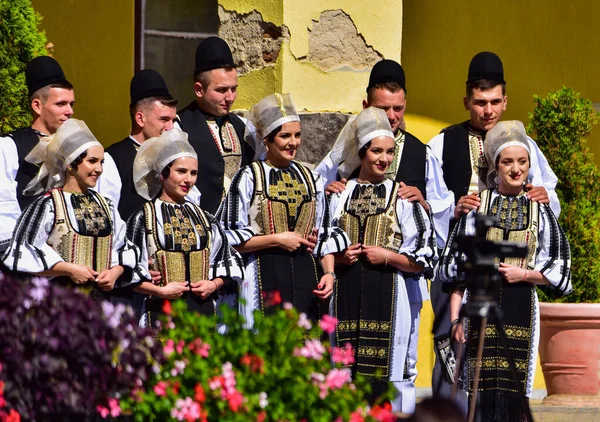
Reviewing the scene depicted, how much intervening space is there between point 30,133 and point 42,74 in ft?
1.14

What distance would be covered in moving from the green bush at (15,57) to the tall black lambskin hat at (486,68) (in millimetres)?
2366

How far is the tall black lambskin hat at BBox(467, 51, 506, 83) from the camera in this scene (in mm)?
7738

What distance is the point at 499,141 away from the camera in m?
7.25

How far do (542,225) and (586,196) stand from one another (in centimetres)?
144

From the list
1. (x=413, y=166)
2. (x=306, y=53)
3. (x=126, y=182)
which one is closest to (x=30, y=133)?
(x=126, y=182)

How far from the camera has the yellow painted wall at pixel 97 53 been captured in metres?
8.90

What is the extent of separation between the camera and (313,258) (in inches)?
283

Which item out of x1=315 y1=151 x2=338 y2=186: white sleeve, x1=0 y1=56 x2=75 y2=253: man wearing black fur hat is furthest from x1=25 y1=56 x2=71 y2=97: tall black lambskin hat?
x1=315 y1=151 x2=338 y2=186: white sleeve

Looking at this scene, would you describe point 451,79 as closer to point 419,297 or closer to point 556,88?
point 556,88

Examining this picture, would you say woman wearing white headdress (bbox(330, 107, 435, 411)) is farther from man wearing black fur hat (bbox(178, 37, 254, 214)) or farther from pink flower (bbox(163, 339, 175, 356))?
pink flower (bbox(163, 339, 175, 356))

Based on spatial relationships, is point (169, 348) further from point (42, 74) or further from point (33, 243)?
point (42, 74)

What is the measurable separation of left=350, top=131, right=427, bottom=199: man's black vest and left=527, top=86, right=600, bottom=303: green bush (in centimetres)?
118

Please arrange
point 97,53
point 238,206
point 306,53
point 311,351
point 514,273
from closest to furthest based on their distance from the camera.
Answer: point 311,351
point 238,206
point 514,273
point 306,53
point 97,53

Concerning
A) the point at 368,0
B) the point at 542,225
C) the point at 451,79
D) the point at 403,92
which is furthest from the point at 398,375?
the point at 451,79
